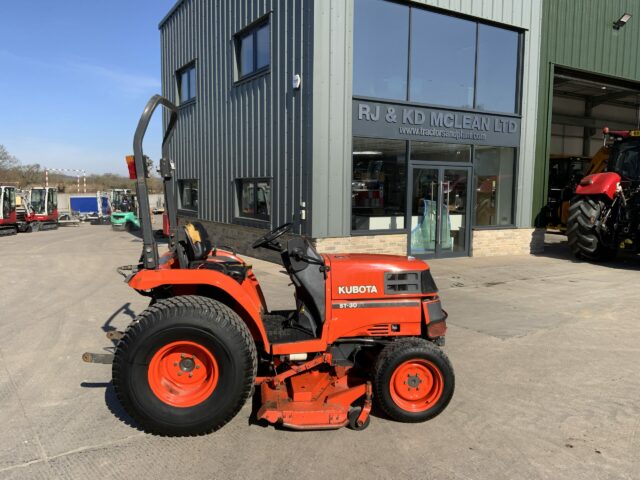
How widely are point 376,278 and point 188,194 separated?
13.6m

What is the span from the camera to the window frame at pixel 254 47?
10493 mm

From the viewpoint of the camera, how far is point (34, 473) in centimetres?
274

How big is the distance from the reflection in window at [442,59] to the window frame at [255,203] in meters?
3.68

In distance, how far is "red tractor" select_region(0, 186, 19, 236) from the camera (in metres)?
18.0

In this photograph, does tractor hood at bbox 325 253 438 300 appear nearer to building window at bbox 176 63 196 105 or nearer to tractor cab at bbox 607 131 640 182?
tractor cab at bbox 607 131 640 182

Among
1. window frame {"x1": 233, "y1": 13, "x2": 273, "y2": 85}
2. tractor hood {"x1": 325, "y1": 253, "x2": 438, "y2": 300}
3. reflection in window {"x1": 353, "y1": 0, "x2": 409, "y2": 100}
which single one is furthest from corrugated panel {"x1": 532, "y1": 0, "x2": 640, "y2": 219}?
tractor hood {"x1": 325, "y1": 253, "x2": 438, "y2": 300}

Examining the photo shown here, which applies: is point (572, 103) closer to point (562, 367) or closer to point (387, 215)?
point (387, 215)

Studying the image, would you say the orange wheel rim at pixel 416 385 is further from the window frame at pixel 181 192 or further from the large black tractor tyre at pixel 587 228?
the window frame at pixel 181 192

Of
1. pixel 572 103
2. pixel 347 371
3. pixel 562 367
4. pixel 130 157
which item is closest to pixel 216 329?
pixel 347 371

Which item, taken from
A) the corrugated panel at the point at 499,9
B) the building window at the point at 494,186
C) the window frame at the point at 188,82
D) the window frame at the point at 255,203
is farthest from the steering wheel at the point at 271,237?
the window frame at the point at 188,82

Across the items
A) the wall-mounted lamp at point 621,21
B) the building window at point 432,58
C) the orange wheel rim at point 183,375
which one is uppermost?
the wall-mounted lamp at point 621,21

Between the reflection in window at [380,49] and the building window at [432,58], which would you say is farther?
the building window at [432,58]

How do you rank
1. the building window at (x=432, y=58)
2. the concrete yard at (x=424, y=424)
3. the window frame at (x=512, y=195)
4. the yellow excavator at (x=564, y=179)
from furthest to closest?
the yellow excavator at (x=564, y=179) < the window frame at (x=512, y=195) < the building window at (x=432, y=58) < the concrete yard at (x=424, y=424)

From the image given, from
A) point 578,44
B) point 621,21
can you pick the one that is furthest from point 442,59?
point 621,21
